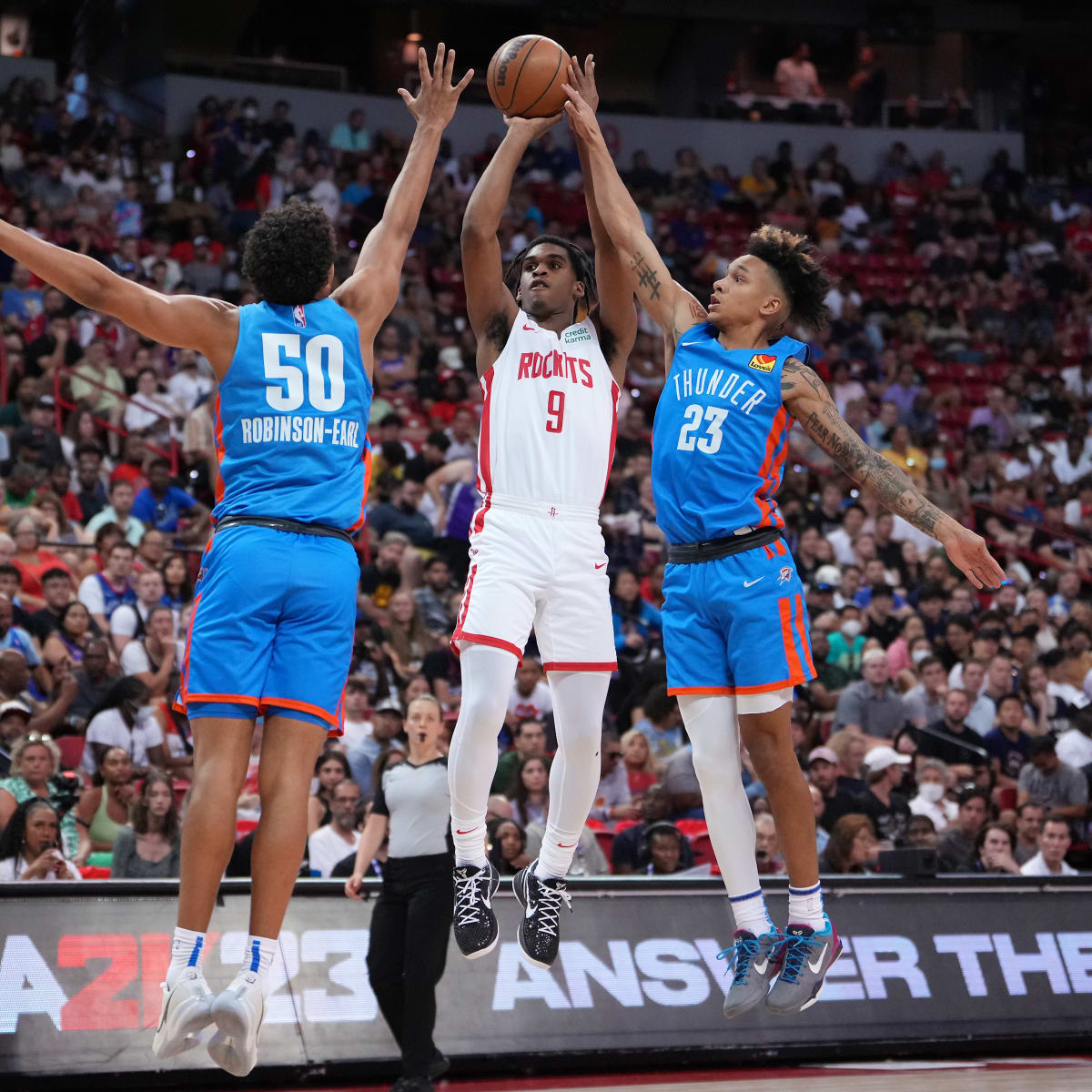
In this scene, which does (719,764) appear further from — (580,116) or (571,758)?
(580,116)

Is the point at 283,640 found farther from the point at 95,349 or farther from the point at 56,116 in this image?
the point at 56,116

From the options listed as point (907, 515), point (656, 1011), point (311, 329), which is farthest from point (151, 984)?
point (907, 515)

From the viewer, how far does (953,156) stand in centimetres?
2614

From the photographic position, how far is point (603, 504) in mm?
15695

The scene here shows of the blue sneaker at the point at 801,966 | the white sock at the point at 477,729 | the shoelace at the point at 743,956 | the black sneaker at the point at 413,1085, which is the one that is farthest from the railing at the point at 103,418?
the blue sneaker at the point at 801,966

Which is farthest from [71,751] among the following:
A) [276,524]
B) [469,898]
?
[276,524]

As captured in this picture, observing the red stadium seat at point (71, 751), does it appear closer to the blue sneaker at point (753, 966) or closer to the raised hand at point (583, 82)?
the blue sneaker at point (753, 966)

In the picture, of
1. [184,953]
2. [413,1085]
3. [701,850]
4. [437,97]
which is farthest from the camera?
[701,850]

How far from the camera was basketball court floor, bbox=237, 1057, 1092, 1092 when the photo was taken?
278 inches

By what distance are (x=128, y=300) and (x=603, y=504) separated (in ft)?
35.2

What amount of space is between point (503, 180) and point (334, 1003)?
4576mm

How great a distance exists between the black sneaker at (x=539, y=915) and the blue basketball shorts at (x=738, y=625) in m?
0.95

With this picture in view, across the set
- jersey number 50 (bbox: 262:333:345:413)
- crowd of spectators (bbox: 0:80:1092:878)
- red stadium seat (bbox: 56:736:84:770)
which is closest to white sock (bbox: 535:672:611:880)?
jersey number 50 (bbox: 262:333:345:413)

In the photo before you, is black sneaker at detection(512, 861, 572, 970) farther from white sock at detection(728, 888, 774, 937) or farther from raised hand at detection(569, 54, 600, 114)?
raised hand at detection(569, 54, 600, 114)
